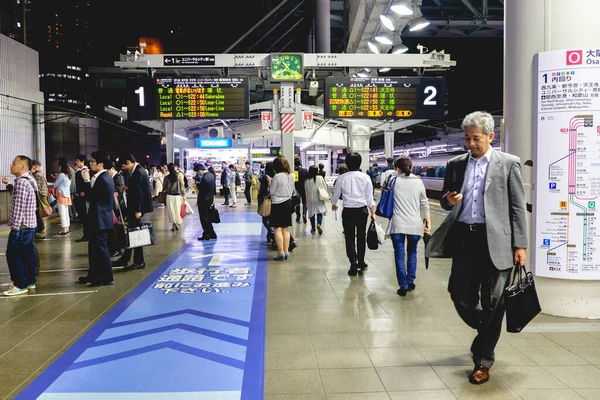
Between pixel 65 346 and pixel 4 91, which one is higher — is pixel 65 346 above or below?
below

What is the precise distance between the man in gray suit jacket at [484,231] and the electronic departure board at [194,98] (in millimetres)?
7671

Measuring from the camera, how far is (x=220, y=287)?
243 inches

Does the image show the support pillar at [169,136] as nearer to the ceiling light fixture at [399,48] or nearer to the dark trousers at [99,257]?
the ceiling light fixture at [399,48]

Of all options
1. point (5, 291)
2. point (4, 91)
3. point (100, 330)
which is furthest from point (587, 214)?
point (4, 91)

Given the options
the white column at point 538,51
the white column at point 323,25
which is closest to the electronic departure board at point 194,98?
the white column at point 538,51

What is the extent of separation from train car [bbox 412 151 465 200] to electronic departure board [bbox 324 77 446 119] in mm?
12823

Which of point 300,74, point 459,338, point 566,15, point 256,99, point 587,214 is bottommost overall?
point 459,338

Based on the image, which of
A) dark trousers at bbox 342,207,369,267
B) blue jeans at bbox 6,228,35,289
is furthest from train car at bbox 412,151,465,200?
blue jeans at bbox 6,228,35,289

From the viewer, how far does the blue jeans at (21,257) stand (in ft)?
18.7

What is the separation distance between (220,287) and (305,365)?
8.77 feet

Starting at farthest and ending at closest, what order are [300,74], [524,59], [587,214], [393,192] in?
[300,74] → [393,192] → [524,59] → [587,214]

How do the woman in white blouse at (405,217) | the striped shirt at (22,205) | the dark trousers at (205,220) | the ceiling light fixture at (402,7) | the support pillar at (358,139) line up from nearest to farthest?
the striped shirt at (22,205) < the woman in white blouse at (405,217) < the ceiling light fixture at (402,7) < the dark trousers at (205,220) < the support pillar at (358,139)

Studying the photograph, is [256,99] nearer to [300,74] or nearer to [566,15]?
[300,74]

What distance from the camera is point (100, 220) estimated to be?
20.1ft
